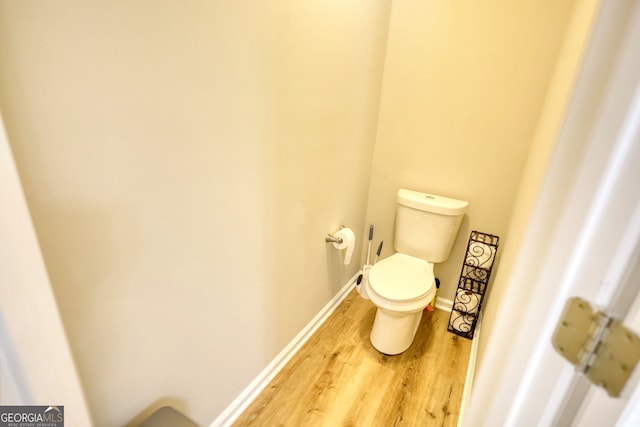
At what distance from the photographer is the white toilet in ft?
Answer: 5.31

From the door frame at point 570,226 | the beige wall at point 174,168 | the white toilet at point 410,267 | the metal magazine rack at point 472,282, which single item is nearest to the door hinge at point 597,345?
the door frame at point 570,226

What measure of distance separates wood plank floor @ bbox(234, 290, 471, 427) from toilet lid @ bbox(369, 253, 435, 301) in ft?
1.39

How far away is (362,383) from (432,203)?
3.54ft

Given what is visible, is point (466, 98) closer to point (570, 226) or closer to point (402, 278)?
point (402, 278)

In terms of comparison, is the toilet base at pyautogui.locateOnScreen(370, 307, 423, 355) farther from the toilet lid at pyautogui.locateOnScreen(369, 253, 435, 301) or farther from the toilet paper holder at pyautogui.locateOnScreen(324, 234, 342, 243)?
the toilet paper holder at pyautogui.locateOnScreen(324, 234, 342, 243)

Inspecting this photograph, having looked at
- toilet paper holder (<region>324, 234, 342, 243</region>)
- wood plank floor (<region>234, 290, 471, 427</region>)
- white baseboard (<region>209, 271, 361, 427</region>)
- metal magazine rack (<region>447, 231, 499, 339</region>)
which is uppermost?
toilet paper holder (<region>324, 234, 342, 243</region>)

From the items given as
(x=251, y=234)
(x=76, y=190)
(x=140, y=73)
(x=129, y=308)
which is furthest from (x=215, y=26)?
(x=129, y=308)

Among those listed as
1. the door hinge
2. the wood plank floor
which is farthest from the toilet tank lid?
the door hinge

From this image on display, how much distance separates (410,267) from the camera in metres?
1.87

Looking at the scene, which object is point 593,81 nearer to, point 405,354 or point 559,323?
point 559,323

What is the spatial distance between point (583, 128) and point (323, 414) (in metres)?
1.47

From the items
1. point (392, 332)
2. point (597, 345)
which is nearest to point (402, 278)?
point (392, 332)

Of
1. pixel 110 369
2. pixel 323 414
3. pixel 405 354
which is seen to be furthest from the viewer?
pixel 405 354

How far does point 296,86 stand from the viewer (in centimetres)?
124
